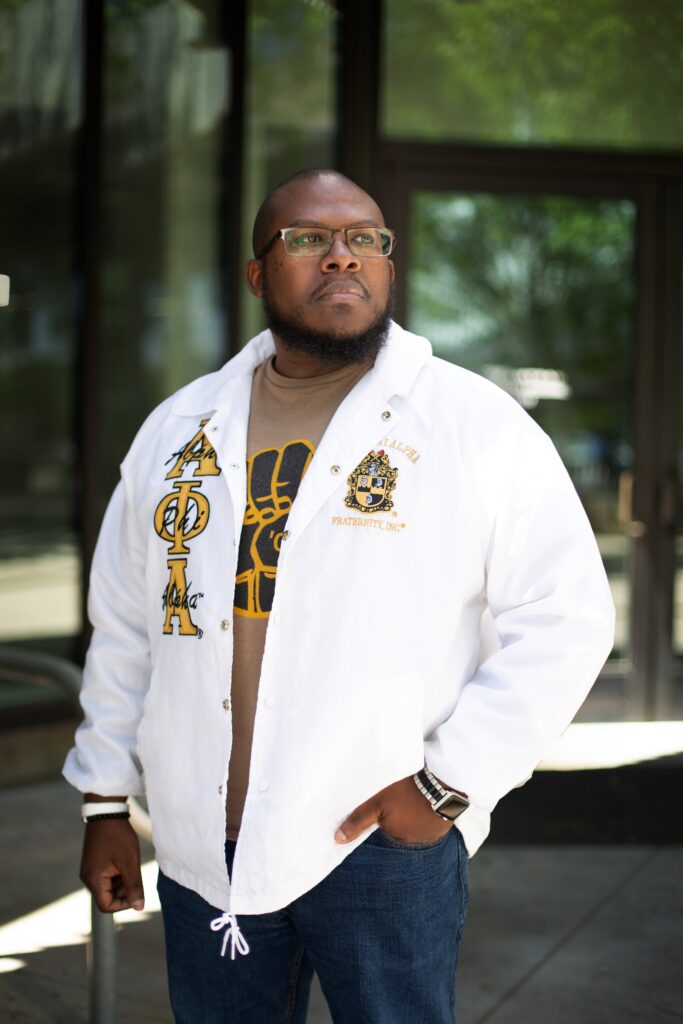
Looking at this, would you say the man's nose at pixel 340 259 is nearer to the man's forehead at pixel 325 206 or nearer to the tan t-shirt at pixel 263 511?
the man's forehead at pixel 325 206

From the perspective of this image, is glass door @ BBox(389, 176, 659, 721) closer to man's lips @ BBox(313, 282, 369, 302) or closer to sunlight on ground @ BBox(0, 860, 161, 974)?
sunlight on ground @ BBox(0, 860, 161, 974)

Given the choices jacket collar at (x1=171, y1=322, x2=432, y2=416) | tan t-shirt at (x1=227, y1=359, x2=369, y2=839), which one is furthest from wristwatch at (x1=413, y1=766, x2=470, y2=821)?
jacket collar at (x1=171, y1=322, x2=432, y2=416)

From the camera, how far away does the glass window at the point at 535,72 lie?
6285 millimetres

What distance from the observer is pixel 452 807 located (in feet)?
6.03

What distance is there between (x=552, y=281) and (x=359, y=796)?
525cm

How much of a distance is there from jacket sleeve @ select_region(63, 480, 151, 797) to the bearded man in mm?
105

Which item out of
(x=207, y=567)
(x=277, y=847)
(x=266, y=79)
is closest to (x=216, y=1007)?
(x=277, y=847)

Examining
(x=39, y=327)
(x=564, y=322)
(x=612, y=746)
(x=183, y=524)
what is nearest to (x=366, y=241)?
(x=183, y=524)

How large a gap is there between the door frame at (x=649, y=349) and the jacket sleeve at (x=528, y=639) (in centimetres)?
452

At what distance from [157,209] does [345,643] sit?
5043 mm

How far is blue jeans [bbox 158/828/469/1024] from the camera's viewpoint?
1873mm

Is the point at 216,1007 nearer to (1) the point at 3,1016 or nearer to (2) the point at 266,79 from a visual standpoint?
(1) the point at 3,1016

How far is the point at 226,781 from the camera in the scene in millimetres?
1947

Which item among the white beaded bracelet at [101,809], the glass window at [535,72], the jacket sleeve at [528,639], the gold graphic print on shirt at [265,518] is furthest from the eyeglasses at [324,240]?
the glass window at [535,72]
